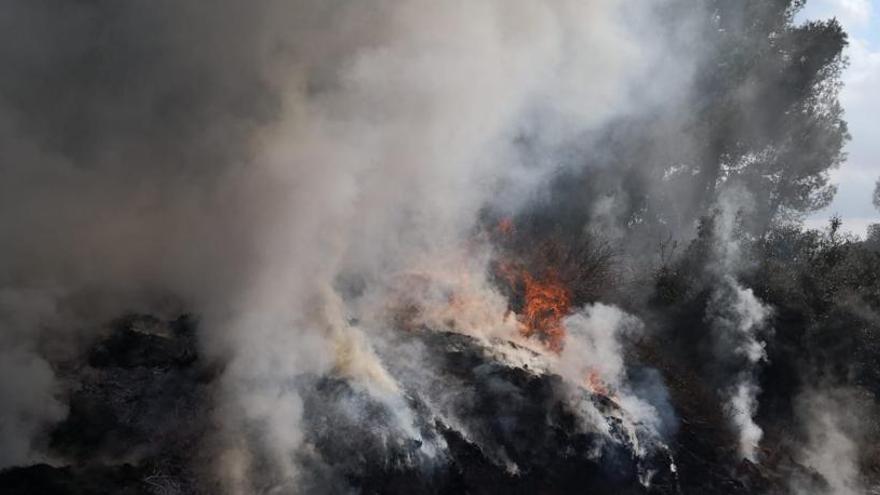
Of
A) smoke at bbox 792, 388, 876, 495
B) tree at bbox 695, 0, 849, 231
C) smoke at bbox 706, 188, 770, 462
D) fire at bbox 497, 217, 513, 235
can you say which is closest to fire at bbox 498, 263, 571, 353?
fire at bbox 497, 217, 513, 235

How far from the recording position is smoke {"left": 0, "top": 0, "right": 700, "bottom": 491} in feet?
40.7

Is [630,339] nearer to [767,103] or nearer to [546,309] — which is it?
[546,309]

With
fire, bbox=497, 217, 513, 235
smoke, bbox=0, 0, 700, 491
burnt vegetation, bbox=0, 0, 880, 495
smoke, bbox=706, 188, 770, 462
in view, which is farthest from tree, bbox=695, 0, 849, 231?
smoke, bbox=0, 0, 700, 491

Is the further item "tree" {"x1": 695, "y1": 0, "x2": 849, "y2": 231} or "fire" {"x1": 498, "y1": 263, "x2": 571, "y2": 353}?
"tree" {"x1": 695, "y1": 0, "x2": 849, "y2": 231}

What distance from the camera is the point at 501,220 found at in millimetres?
22641

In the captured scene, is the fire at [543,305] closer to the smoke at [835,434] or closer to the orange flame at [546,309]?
the orange flame at [546,309]

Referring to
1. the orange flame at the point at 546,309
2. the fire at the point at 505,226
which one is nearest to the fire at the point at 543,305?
the orange flame at the point at 546,309

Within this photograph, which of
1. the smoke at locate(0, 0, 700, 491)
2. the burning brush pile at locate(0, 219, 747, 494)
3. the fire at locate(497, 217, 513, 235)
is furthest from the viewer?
the fire at locate(497, 217, 513, 235)

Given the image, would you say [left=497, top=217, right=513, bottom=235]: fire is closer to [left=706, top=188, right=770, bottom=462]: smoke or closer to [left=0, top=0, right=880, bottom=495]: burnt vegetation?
[left=0, top=0, right=880, bottom=495]: burnt vegetation

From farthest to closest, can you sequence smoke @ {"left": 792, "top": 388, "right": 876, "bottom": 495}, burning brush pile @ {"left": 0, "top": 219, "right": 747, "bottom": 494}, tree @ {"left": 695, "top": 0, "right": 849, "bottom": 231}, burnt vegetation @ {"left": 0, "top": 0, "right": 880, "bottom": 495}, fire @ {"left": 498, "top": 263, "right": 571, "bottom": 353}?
tree @ {"left": 695, "top": 0, "right": 849, "bottom": 231}
fire @ {"left": 498, "top": 263, "right": 571, "bottom": 353}
smoke @ {"left": 792, "top": 388, "right": 876, "bottom": 495}
burnt vegetation @ {"left": 0, "top": 0, "right": 880, "bottom": 495}
burning brush pile @ {"left": 0, "top": 219, "right": 747, "bottom": 494}

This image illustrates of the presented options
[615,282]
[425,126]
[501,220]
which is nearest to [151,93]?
[425,126]

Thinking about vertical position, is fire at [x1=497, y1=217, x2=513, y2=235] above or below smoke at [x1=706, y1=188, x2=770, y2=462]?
above

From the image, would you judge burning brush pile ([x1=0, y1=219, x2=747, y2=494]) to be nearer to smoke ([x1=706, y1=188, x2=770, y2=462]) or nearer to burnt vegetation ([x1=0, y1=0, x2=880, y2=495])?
burnt vegetation ([x1=0, y1=0, x2=880, y2=495])

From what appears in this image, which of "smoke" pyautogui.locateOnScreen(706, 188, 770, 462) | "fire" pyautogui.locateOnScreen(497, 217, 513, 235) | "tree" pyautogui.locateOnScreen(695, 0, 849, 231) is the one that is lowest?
"smoke" pyautogui.locateOnScreen(706, 188, 770, 462)
